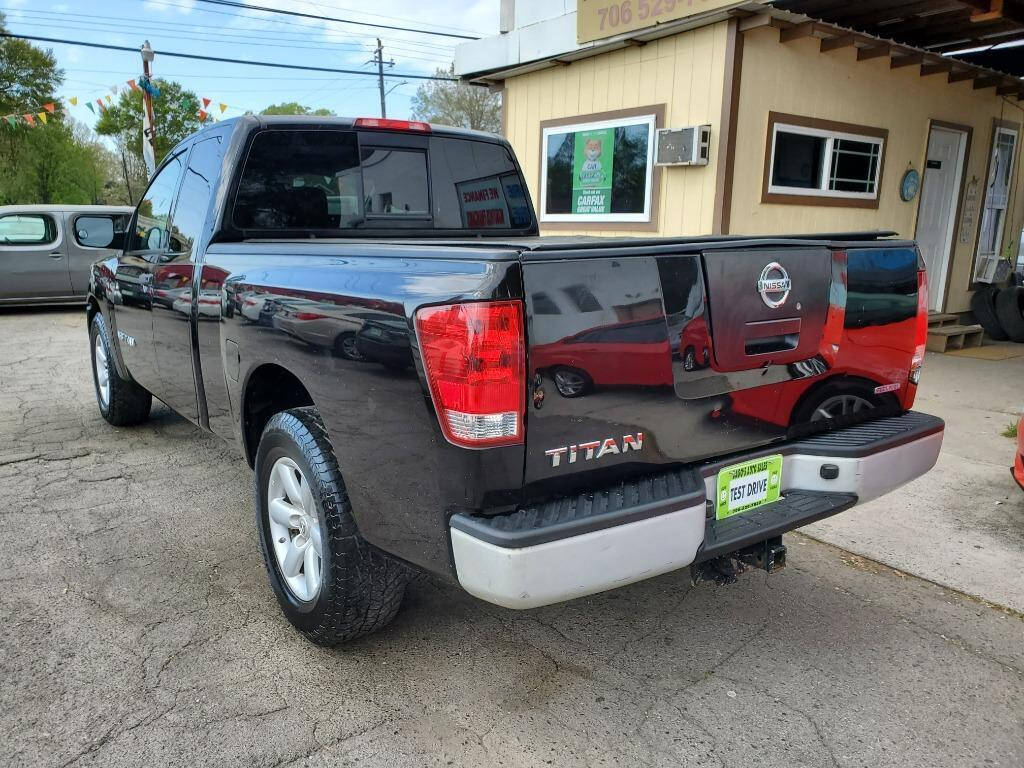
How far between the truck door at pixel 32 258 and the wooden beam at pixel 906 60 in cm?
1198

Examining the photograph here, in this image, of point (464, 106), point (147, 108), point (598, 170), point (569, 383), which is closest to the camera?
point (569, 383)

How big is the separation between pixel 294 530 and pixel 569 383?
4.44 feet

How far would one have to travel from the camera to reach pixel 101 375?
538 cm

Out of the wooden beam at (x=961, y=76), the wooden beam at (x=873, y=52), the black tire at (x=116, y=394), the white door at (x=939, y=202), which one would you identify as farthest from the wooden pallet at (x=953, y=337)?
the black tire at (x=116, y=394)

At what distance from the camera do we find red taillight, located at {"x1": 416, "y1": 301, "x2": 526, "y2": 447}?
5.92ft

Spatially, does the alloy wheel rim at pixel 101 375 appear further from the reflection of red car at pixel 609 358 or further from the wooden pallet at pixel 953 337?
the wooden pallet at pixel 953 337

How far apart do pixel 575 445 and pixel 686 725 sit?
3.29ft

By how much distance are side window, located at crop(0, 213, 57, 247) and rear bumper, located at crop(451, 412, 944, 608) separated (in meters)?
12.4

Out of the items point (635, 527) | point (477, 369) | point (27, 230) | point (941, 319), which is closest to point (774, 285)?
point (635, 527)

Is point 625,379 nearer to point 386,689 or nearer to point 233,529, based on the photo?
point 386,689

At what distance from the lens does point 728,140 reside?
698cm

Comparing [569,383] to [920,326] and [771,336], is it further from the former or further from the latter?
[920,326]

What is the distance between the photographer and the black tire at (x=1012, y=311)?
376 inches

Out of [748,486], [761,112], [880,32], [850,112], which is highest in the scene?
[880,32]
